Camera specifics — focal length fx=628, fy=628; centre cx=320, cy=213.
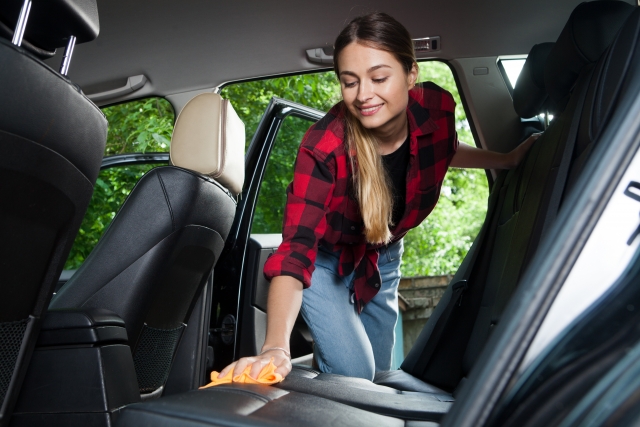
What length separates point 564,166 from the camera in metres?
1.18

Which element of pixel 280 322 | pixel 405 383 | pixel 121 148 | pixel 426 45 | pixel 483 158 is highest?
pixel 121 148

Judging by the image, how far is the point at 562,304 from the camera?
2.04 ft

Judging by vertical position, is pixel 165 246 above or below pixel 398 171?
below

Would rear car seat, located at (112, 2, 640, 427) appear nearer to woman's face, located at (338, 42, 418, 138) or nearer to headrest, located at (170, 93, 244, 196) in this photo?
woman's face, located at (338, 42, 418, 138)

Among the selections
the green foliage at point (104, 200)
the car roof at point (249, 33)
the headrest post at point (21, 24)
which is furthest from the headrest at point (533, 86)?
the green foliage at point (104, 200)

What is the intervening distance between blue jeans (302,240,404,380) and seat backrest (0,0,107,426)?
80cm

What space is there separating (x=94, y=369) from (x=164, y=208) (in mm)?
506

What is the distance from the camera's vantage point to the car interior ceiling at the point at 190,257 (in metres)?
0.93

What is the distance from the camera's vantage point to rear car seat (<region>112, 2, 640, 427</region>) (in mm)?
747

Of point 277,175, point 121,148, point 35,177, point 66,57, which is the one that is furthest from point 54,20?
point 121,148

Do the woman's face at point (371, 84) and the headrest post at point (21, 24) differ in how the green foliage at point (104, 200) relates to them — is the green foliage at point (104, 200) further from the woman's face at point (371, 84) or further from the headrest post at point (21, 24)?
the headrest post at point (21, 24)

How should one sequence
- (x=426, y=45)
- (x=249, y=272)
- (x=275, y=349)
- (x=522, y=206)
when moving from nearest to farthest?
(x=275, y=349)
(x=522, y=206)
(x=426, y=45)
(x=249, y=272)

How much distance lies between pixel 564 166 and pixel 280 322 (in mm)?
679

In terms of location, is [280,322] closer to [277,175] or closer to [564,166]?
[564,166]
